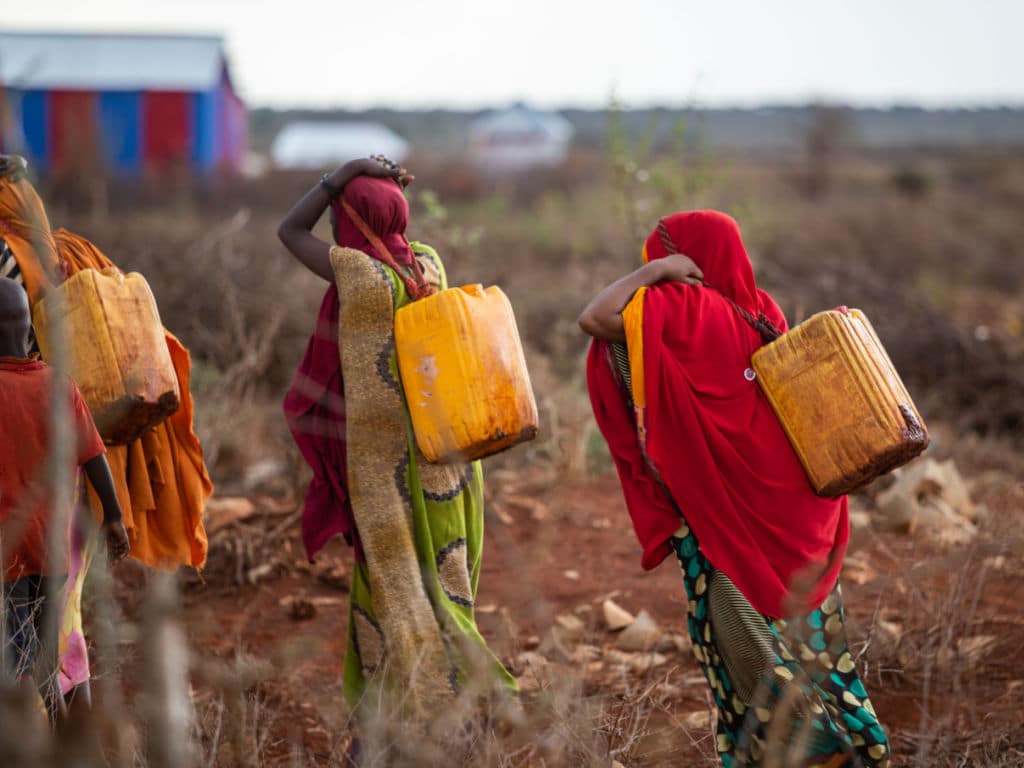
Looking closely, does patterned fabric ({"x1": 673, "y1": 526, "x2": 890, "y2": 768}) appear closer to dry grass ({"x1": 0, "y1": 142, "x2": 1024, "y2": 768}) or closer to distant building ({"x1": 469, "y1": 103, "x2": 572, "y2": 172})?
dry grass ({"x1": 0, "y1": 142, "x2": 1024, "y2": 768})

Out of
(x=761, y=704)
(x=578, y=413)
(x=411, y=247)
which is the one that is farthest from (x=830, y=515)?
(x=578, y=413)

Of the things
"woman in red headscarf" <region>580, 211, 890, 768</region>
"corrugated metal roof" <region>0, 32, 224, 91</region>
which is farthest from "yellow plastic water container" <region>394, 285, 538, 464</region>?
"corrugated metal roof" <region>0, 32, 224, 91</region>

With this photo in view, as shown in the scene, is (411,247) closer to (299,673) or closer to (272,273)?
(299,673)

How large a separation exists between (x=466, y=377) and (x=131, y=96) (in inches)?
869

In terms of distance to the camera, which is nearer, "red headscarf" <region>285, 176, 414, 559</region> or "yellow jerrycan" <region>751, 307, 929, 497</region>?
"yellow jerrycan" <region>751, 307, 929, 497</region>

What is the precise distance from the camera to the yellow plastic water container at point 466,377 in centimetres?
281

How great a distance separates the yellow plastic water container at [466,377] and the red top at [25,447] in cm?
84

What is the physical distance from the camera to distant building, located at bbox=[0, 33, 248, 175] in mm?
21734

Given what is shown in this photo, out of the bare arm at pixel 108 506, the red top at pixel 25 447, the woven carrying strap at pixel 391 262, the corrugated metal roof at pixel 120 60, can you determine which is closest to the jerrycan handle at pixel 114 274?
the red top at pixel 25 447

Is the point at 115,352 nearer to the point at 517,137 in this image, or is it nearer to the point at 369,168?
the point at 369,168

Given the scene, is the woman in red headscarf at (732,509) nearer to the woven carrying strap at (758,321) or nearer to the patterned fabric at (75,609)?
the woven carrying strap at (758,321)

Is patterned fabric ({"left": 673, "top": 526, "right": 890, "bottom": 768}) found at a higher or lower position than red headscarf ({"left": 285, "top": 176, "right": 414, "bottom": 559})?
lower

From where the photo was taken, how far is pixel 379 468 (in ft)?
10.2

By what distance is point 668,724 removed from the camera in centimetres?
345
